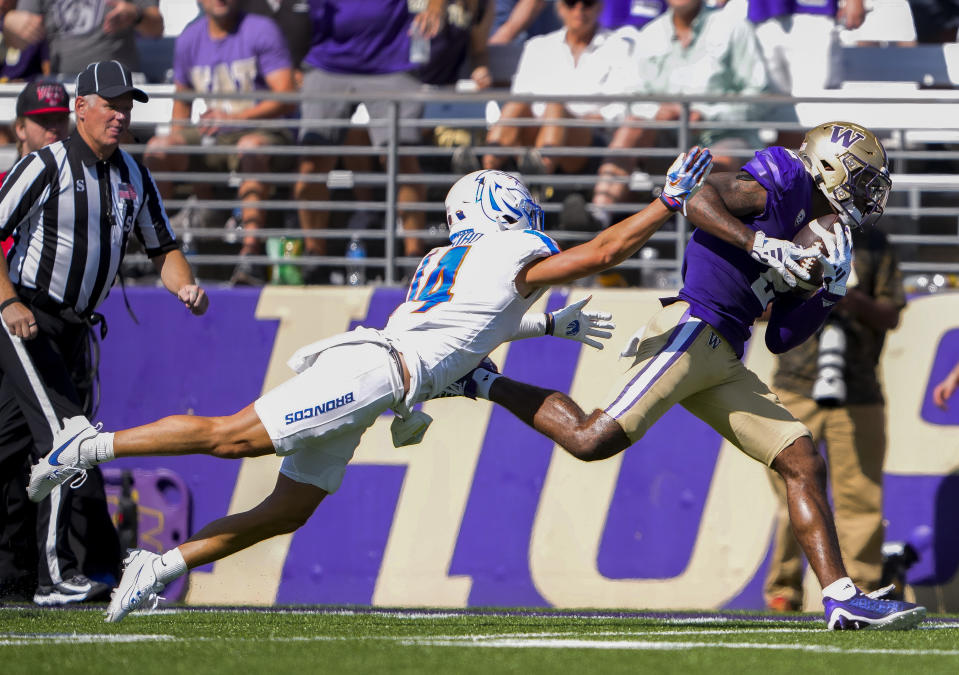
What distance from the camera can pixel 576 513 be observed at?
852 centimetres

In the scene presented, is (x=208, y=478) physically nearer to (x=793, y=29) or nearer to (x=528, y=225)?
(x=528, y=225)

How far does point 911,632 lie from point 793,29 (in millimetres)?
5412

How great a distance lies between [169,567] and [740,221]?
273 centimetres

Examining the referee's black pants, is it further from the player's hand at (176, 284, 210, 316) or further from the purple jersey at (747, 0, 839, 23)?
the purple jersey at (747, 0, 839, 23)

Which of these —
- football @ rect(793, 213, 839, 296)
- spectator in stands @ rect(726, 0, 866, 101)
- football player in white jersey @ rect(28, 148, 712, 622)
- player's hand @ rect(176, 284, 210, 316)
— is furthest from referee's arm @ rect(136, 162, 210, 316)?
spectator in stands @ rect(726, 0, 866, 101)

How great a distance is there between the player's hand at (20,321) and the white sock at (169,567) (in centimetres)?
138

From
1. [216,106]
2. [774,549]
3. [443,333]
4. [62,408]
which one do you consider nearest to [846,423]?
[774,549]

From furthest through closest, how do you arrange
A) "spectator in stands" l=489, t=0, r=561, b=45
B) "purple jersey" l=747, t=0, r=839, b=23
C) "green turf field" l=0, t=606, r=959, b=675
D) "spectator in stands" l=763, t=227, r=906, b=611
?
1. "spectator in stands" l=489, t=0, r=561, b=45
2. "purple jersey" l=747, t=0, r=839, b=23
3. "spectator in stands" l=763, t=227, r=906, b=611
4. "green turf field" l=0, t=606, r=959, b=675

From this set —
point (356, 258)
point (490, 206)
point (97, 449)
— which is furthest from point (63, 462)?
point (356, 258)

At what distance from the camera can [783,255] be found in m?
5.61

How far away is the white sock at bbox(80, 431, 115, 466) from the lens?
5.54 meters

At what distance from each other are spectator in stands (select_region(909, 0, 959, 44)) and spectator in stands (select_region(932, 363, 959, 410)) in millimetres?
3440

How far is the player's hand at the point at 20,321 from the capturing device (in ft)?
20.9

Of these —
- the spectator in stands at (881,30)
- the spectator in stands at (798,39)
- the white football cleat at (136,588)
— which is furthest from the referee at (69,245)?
the spectator in stands at (881,30)
